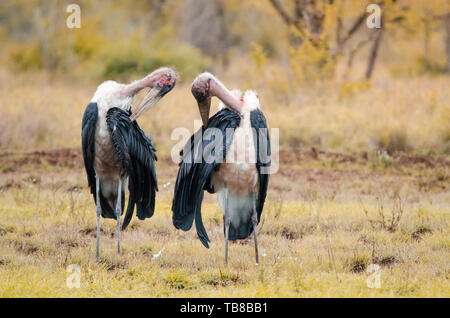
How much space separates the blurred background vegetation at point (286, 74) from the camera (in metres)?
9.55

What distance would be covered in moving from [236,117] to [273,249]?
1.31 meters

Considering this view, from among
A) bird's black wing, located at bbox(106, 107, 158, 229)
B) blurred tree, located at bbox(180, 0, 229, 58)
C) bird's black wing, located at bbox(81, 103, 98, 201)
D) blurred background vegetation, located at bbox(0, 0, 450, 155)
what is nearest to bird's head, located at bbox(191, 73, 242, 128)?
bird's black wing, located at bbox(106, 107, 158, 229)

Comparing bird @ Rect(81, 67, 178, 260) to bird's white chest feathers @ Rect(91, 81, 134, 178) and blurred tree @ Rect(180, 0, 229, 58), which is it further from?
blurred tree @ Rect(180, 0, 229, 58)

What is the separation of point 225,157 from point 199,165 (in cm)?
21

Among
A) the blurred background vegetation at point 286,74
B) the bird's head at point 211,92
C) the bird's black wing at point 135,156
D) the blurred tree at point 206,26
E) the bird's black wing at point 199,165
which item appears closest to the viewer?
the bird's black wing at point 199,165

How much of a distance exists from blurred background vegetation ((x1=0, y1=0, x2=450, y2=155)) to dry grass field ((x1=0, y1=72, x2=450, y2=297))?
0.14 feet

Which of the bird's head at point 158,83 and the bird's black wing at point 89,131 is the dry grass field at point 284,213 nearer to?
the bird's black wing at point 89,131

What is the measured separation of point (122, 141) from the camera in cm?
494

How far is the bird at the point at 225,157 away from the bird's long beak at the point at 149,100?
17.3 inches

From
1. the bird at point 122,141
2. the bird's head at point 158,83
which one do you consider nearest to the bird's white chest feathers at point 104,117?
the bird at point 122,141

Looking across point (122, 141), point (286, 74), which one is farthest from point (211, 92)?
point (286, 74)

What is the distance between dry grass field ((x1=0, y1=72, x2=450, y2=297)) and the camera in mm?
4402

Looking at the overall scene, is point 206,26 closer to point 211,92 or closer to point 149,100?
point 149,100

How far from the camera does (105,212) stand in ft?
18.7
